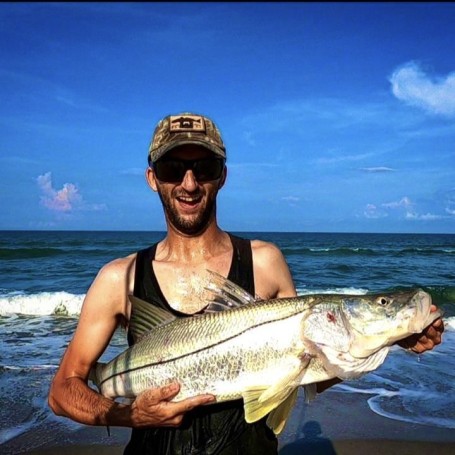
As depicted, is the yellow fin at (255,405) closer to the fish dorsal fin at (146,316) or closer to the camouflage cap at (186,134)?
the fish dorsal fin at (146,316)

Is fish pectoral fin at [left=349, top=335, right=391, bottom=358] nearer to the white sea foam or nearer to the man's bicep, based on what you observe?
the man's bicep

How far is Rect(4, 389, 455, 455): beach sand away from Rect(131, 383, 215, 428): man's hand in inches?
123

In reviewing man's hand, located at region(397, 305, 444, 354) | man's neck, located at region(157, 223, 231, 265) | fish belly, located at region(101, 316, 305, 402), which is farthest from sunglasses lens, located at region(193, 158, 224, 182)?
man's hand, located at region(397, 305, 444, 354)

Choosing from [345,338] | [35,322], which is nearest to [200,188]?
[345,338]

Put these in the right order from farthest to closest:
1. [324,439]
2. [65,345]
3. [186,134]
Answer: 1. [65,345]
2. [324,439]
3. [186,134]

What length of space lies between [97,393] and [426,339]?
5.62 feet

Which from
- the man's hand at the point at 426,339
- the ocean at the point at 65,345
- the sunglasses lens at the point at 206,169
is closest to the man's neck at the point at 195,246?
the sunglasses lens at the point at 206,169

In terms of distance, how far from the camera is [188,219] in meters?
2.88

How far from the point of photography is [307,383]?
8.23 ft

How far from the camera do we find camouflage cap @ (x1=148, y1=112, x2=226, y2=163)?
2.76m

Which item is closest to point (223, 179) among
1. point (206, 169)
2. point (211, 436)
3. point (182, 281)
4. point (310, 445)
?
point (206, 169)

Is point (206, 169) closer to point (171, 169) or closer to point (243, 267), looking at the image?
point (171, 169)

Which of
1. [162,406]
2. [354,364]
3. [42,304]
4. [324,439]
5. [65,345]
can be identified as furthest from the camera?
[42,304]

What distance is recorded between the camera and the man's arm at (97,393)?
95.0 inches
